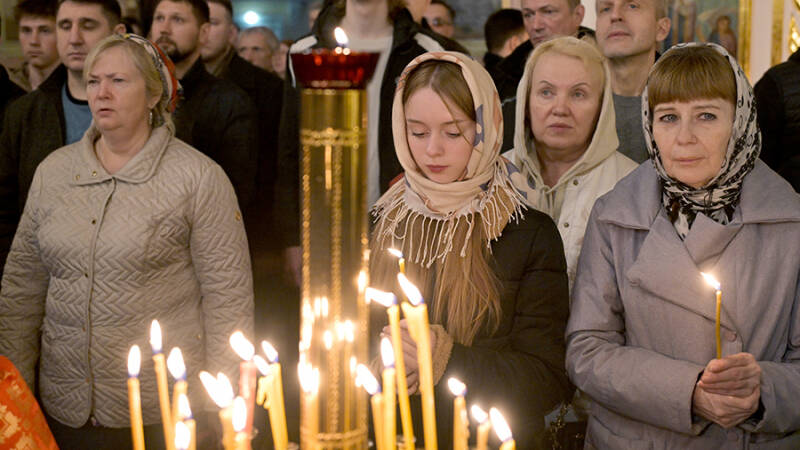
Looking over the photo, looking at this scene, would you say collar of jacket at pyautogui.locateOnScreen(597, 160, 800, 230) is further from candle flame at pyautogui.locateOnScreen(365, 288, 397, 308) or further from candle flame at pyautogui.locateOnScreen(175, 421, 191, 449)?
candle flame at pyautogui.locateOnScreen(175, 421, 191, 449)

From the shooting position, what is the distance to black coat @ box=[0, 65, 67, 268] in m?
3.68

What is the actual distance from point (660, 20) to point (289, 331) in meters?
2.52

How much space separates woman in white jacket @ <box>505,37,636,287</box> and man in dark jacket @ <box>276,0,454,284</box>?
2.71 ft

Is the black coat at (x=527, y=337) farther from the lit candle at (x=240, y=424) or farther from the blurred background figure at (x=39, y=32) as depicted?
the blurred background figure at (x=39, y=32)

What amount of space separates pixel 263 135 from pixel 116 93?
2.04 meters

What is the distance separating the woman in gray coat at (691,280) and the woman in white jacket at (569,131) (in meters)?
0.46

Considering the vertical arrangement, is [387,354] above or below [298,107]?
below

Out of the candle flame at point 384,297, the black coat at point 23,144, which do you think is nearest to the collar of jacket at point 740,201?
the candle flame at point 384,297

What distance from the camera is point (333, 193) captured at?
79cm

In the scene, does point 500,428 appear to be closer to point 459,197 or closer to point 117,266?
point 459,197

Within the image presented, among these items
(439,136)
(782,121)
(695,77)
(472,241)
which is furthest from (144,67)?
(782,121)

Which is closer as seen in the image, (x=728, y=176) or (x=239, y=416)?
(x=239, y=416)

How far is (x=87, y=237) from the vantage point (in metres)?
2.89

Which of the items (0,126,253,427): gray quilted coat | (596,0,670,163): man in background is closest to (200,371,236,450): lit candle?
(0,126,253,427): gray quilted coat
